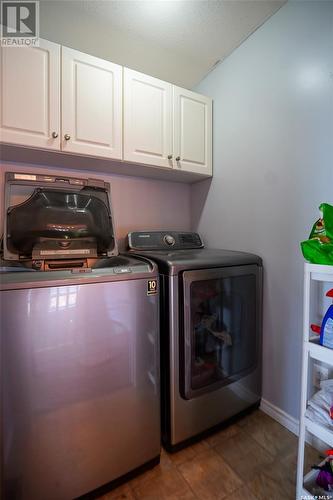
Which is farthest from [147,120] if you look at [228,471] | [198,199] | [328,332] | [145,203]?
[228,471]

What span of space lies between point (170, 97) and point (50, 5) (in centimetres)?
79

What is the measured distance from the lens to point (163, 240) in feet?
5.81

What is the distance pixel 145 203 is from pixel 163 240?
0.40 m

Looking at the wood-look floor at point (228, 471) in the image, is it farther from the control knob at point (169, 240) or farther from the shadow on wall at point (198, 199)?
the shadow on wall at point (198, 199)

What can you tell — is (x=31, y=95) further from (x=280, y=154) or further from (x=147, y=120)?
(x=280, y=154)

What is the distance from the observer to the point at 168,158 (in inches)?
65.1

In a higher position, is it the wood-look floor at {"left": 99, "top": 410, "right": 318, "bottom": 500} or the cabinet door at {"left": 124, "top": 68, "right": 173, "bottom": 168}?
the cabinet door at {"left": 124, "top": 68, "right": 173, "bottom": 168}

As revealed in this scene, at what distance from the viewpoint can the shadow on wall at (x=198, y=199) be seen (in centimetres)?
198

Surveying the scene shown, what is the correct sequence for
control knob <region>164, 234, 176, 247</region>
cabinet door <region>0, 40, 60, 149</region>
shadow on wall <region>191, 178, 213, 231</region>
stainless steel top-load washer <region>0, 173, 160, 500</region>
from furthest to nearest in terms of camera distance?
shadow on wall <region>191, 178, 213, 231</region>, control knob <region>164, 234, 176, 247</region>, cabinet door <region>0, 40, 60, 149</region>, stainless steel top-load washer <region>0, 173, 160, 500</region>

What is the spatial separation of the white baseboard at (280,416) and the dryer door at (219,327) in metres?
0.26

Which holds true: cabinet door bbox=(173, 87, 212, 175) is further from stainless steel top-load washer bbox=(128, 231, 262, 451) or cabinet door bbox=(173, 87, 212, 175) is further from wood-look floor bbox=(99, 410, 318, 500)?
wood-look floor bbox=(99, 410, 318, 500)

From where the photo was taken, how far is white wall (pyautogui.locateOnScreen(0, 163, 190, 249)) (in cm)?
184

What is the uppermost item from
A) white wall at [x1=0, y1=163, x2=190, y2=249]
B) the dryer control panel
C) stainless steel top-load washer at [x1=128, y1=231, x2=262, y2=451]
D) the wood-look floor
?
white wall at [x1=0, y1=163, x2=190, y2=249]

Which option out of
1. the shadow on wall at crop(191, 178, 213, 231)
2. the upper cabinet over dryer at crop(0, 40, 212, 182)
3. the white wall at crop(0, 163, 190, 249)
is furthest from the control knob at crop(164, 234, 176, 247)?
the upper cabinet over dryer at crop(0, 40, 212, 182)
